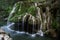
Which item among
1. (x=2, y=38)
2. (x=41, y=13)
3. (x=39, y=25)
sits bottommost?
(x=2, y=38)

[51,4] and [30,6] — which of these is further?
[30,6]

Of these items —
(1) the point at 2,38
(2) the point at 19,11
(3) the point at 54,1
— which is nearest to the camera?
(1) the point at 2,38

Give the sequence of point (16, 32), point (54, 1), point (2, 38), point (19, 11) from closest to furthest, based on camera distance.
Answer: point (2, 38), point (54, 1), point (16, 32), point (19, 11)

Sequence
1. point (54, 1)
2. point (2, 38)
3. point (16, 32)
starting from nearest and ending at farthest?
point (2, 38), point (54, 1), point (16, 32)

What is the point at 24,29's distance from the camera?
11203 millimetres

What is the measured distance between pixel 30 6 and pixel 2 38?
8.31m

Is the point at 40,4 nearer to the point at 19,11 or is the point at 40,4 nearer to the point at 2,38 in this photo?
the point at 19,11

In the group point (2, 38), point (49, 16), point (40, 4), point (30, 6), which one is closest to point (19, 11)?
point (30, 6)

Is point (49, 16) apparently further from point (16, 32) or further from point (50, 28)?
point (16, 32)

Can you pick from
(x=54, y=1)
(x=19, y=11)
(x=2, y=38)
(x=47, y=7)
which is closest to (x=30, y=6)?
(x=19, y=11)

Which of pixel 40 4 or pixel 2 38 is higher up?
pixel 40 4

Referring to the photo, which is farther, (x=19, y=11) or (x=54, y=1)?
(x=19, y=11)

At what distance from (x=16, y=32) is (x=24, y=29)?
0.62 m

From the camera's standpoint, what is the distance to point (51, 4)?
34.5ft
